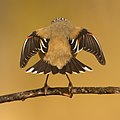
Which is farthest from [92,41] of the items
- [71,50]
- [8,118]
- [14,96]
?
[8,118]

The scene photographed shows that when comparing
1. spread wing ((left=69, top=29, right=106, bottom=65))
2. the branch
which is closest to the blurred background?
spread wing ((left=69, top=29, right=106, bottom=65))

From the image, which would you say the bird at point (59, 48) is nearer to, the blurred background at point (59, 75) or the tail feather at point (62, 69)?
the tail feather at point (62, 69)

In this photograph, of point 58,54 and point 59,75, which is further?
point 59,75

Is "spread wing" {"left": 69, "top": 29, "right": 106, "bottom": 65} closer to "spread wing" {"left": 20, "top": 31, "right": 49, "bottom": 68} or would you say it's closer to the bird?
the bird

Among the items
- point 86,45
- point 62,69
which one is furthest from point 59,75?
point 62,69

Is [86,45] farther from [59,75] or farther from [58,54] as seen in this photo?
[59,75]

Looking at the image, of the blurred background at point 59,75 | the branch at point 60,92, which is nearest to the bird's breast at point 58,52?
the branch at point 60,92
